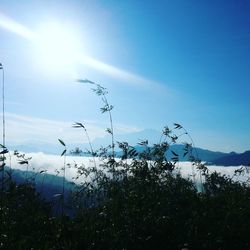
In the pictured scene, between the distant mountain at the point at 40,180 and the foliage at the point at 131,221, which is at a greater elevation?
the distant mountain at the point at 40,180

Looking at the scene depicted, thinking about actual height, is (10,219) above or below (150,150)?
below

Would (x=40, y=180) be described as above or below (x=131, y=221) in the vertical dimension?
above

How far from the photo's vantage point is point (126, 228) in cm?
742

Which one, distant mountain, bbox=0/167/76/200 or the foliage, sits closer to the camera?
the foliage

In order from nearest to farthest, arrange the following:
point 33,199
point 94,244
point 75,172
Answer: point 94,244 → point 33,199 → point 75,172

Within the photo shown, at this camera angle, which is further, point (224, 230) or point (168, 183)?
point (168, 183)

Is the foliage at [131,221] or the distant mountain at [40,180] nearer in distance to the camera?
the foliage at [131,221]

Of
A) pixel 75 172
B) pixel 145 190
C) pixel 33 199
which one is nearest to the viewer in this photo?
pixel 33 199

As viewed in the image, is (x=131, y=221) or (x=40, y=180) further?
(x=40, y=180)

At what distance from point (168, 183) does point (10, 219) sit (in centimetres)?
491

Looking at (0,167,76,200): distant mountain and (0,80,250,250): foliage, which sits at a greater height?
(0,167,76,200): distant mountain

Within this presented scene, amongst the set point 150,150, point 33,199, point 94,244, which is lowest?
point 94,244

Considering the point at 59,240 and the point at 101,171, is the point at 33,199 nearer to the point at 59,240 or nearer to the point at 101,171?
the point at 59,240

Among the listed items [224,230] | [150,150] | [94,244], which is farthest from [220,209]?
[150,150]
